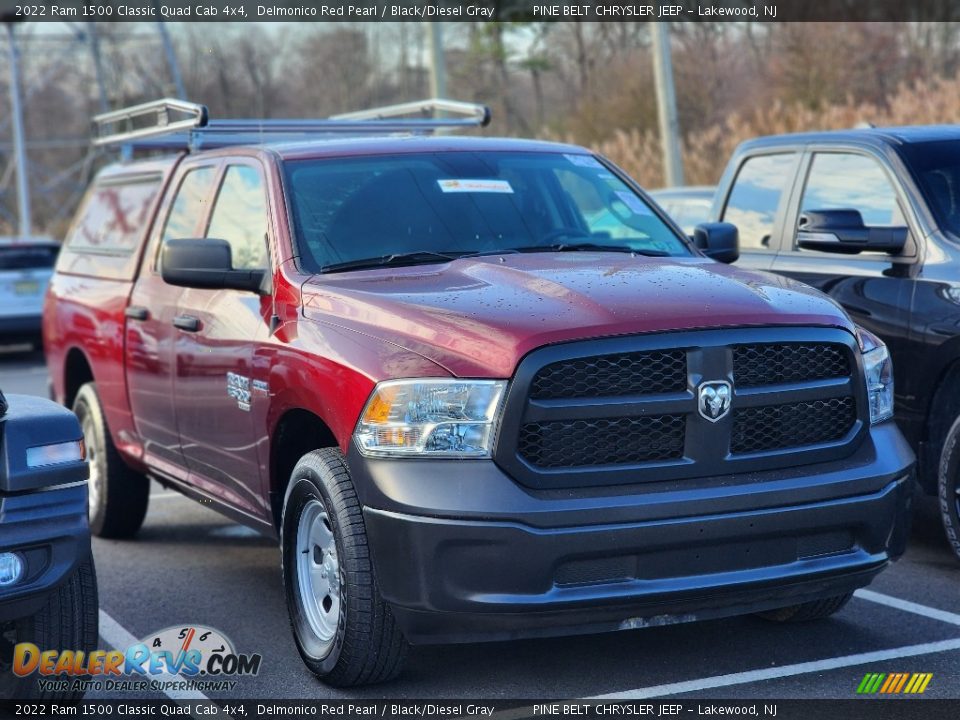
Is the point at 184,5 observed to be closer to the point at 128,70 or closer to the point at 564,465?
the point at 128,70

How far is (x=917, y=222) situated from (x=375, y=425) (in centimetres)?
336

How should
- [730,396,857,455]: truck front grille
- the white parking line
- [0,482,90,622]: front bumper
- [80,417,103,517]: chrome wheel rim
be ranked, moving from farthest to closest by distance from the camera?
1. the white parking line
2. [80,417,103,517]: chrome wheel rim
3. [730,396,857,455]: truck front grille
4. [0,482,90,622]: front bumper

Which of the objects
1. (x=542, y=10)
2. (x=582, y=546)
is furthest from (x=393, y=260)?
(x=542, y=10)

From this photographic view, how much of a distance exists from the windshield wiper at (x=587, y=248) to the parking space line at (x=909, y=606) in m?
1.66

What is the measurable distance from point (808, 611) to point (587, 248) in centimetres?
167

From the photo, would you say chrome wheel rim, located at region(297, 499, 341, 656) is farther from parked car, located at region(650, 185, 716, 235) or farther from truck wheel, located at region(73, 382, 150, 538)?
parked car, located at region(650, 185, 716, 235)

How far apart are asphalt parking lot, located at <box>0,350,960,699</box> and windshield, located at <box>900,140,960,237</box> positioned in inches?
62.6

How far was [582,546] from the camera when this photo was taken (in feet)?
13.7

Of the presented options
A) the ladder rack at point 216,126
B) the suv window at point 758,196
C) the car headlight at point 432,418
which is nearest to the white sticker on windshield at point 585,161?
the ladder rack at point 216,126

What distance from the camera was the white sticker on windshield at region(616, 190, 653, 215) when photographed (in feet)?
20.4

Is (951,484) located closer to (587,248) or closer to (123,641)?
(587,248)

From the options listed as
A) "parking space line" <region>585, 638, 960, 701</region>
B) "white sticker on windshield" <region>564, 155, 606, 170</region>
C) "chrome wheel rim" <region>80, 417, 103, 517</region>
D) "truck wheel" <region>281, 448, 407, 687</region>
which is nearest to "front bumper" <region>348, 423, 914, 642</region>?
"truck wheel" <region>281, 448, 407, 687</region>

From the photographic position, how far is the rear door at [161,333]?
6.41 metres

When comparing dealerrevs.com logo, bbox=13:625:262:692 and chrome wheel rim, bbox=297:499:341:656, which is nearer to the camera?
dealerrevs.com logo, bbox=13:625:262:692
